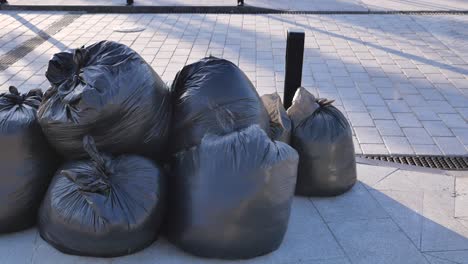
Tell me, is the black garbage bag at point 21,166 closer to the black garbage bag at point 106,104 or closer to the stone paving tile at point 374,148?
the black garbage bag at point 106,104

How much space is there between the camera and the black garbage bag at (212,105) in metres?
2.89

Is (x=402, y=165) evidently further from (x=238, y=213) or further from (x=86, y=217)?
(x=86, y=217)

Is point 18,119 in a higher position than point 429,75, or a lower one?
higher

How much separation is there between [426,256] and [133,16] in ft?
26.4

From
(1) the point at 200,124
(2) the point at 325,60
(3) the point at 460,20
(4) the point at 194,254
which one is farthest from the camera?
(3) the point at 460,20

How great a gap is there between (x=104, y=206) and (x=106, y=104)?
55 centimetres

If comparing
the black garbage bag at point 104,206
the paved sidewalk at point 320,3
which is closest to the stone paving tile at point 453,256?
the black garbage bag at point 104,206

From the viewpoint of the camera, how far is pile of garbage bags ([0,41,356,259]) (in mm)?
2533

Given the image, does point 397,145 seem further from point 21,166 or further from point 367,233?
point 21,166

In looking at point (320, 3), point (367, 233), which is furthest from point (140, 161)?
point (320, 3)

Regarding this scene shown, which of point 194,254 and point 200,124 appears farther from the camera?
point 200,124

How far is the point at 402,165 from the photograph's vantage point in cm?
405

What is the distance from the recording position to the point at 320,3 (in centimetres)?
1072

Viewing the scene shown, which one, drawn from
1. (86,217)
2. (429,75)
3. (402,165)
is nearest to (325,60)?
(429,75)
